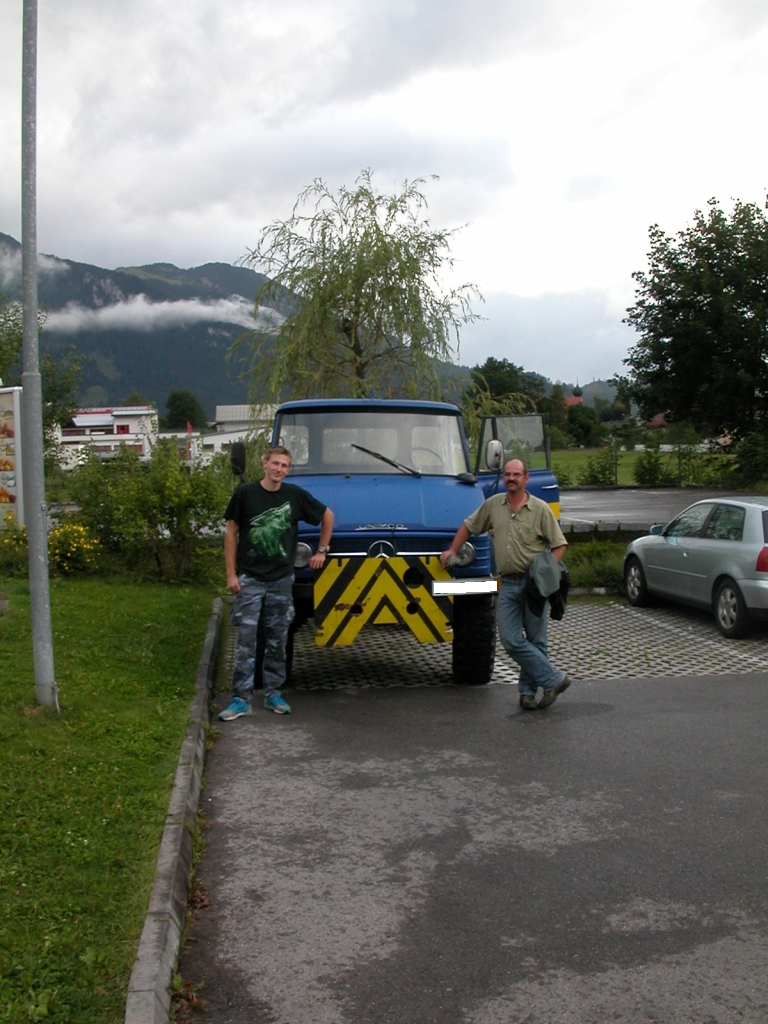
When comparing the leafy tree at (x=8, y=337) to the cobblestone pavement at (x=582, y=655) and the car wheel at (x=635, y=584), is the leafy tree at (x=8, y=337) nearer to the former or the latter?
the car wheel at (x=635, y=584)

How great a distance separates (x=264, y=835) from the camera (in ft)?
18.2

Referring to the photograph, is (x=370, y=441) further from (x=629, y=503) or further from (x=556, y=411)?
(x=556, y=411)

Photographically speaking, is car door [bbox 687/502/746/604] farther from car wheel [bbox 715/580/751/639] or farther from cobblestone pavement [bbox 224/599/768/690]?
cobblestone pavement [bbox 224/599/768/690]

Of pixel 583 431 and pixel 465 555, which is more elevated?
pixel 583 431

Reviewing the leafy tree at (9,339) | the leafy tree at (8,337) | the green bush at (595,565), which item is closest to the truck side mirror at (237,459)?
Answer: the green bush at (595,565)

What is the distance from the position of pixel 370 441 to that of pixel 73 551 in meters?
6.50

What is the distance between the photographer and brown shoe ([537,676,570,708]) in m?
8.28

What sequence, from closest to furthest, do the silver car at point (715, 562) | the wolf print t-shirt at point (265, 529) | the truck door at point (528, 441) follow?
the wolf print t-shirt at point (265, 529) < the silver car at point (715, 562) < the truck door at point (528, 441)

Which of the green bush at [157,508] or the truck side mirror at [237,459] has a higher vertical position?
the truck side mirror at [237,459]

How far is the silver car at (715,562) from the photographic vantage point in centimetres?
1120

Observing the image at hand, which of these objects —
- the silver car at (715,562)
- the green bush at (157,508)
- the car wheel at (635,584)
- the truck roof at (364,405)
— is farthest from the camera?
the green bush at (157,508)

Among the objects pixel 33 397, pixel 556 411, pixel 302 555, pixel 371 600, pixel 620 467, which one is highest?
pixel 556 411

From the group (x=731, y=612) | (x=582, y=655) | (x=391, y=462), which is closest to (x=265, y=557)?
(x=391, y=462)

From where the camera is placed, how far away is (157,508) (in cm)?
1463
